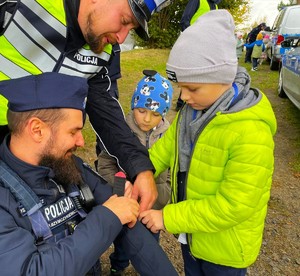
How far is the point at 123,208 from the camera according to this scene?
62.3 inches

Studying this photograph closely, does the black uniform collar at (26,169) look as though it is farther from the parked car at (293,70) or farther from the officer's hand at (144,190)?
the parked car at (293,70)

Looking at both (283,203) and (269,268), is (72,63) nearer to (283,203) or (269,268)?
(269,268)

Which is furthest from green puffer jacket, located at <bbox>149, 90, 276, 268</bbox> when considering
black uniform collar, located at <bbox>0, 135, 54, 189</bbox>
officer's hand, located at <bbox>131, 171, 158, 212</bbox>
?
black uniform collar, located at <bbox>0, 135, 54, 189</bbox>

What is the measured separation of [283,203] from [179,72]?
290 cm

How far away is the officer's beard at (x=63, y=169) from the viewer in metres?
1.54

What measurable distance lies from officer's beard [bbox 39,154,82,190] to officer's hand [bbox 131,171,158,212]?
1.29ft

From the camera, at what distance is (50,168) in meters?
1.55

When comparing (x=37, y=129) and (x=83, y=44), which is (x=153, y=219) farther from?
(x=83, y=44)

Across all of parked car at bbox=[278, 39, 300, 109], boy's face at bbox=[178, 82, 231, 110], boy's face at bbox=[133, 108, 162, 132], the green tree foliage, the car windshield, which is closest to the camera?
boy's face at bbox=[178, 82, 231, 110]

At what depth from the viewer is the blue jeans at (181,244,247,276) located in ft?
6.39

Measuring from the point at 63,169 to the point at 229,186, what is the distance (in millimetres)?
786

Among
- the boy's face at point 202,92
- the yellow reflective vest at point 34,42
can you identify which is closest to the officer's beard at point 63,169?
the yellow reflective vest at point 34,42

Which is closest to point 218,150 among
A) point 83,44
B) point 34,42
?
point 83,44

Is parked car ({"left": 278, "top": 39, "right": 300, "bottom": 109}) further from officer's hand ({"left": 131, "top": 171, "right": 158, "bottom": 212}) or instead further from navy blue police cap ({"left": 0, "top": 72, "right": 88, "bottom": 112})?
navy blue police cap ({"left": 0, "top": 72, "right": 88, "bottom": 112})
